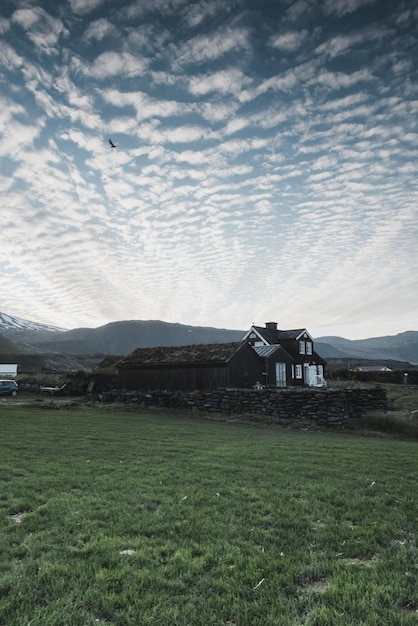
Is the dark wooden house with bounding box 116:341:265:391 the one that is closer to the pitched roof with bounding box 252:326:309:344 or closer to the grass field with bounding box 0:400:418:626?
the pitched roof with bounding box 252:326:309:344

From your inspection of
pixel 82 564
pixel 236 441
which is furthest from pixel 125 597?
pixel 236 441

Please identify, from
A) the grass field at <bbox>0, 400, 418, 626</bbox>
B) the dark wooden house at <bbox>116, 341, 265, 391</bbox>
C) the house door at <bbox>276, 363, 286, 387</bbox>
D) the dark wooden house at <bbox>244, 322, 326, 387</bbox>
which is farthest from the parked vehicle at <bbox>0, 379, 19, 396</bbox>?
the grass field at <bbox>0, 400, 418, 626</bbox>

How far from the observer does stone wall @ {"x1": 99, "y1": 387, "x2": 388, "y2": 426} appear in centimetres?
2614

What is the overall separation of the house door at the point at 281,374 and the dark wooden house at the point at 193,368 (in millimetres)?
4117

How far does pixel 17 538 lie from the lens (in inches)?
227

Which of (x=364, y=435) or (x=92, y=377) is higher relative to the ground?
(x=92, y=377)

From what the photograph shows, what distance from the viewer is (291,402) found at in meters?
27.5

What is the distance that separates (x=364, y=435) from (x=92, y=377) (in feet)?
102

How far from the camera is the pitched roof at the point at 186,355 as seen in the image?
35.6m

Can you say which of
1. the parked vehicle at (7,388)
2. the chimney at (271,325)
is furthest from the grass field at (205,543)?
the chimney at (271,325)

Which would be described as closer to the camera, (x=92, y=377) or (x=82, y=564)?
(x=82, y=564)

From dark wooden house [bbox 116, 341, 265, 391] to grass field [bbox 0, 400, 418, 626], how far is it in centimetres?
2352

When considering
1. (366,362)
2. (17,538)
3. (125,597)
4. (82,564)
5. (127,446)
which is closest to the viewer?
(125,597)

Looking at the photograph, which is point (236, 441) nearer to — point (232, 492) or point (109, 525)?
point (232, 492)
